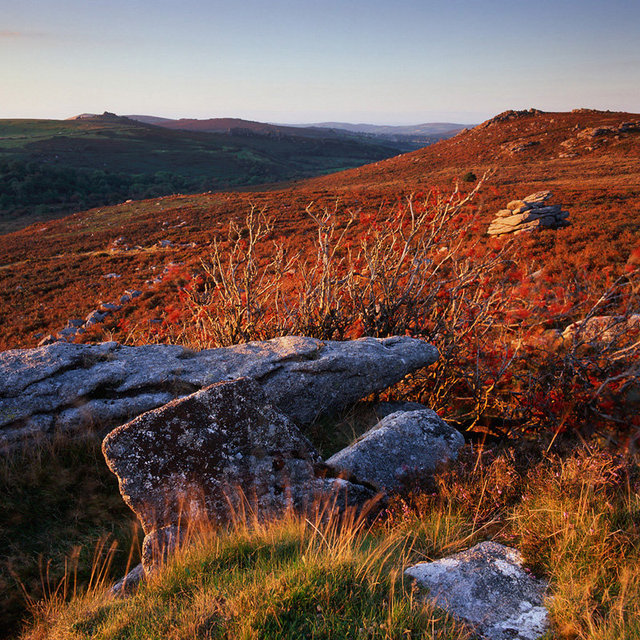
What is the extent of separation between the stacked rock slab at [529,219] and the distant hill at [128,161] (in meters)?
53.7

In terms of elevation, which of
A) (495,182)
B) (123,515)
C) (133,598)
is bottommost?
(123,515)

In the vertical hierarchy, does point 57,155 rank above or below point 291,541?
above

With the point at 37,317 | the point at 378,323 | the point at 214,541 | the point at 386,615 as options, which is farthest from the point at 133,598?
the point at 37,317

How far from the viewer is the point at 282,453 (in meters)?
3.70

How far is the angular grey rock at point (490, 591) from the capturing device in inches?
84.1

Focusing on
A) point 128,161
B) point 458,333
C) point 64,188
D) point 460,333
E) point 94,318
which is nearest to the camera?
point 460,333

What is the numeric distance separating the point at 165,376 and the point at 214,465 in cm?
188

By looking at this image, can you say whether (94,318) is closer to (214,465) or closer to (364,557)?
(214,465)

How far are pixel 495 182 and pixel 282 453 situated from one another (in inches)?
1749

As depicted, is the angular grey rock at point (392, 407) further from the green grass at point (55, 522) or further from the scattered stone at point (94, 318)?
the scattered stone at point (94, 318)

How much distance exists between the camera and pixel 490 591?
91.9 inches

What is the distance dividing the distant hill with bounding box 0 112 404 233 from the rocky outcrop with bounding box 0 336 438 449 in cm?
5491

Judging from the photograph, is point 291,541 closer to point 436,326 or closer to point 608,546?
point 608,546

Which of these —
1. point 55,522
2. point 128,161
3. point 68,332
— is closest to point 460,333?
point 55,522
